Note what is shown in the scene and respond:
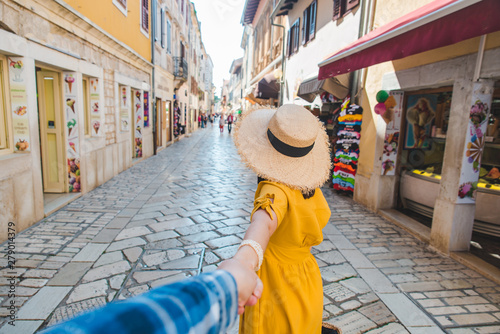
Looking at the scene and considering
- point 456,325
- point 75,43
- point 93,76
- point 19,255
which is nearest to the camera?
point 456,325

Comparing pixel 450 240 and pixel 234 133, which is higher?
pixel 234 133

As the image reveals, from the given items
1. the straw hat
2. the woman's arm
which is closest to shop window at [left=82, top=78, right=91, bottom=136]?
the straw hat

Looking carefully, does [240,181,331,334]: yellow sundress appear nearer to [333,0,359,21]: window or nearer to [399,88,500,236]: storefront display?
[399,88,500,236]: storefront display

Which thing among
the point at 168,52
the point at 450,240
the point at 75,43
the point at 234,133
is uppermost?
the point at 168,52

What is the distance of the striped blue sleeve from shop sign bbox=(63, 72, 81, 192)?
6416mm

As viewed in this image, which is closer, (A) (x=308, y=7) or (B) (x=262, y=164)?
(B) (x=262, y=164)

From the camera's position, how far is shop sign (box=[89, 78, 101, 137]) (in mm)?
7156

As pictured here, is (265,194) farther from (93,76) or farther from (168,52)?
(168,52)

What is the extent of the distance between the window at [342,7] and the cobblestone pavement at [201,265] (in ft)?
15.4

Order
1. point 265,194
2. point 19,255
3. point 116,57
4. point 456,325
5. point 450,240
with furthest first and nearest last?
point 116,57 → point 450,240 → point 19,255 → point 456,325 → point 265,194

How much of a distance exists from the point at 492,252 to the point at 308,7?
953 centimetres

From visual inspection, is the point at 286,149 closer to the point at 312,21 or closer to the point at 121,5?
the point at 121,5

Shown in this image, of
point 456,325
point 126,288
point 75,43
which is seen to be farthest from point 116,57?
point 456,325

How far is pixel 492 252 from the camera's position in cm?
427
